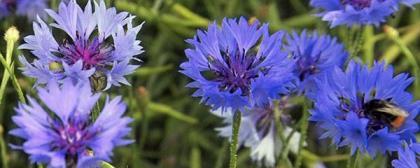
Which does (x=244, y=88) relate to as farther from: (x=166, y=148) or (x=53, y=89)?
(x=166, y=148)

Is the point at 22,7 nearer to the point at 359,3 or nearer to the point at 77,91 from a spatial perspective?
the point at 359,3

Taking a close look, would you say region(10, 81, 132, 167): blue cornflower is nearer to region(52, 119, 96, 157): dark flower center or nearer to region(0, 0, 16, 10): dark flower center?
region(52, 119, 96, 157): dark flower center

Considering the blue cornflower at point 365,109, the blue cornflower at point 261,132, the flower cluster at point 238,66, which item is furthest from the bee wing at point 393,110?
the blue cornflower at point 261,132

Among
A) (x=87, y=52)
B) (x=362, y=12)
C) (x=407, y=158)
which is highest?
(x=362, y=12)

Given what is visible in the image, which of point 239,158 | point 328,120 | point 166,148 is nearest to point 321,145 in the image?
point 239,158

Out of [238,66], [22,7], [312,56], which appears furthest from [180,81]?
[238,66]

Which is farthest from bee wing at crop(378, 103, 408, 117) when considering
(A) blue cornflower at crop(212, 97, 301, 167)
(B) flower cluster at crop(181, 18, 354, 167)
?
(A) blue cornflower at crop(212, 97, 301, 167)

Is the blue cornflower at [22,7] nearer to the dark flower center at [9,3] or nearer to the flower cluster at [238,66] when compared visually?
the dark flower center at [9,3]
